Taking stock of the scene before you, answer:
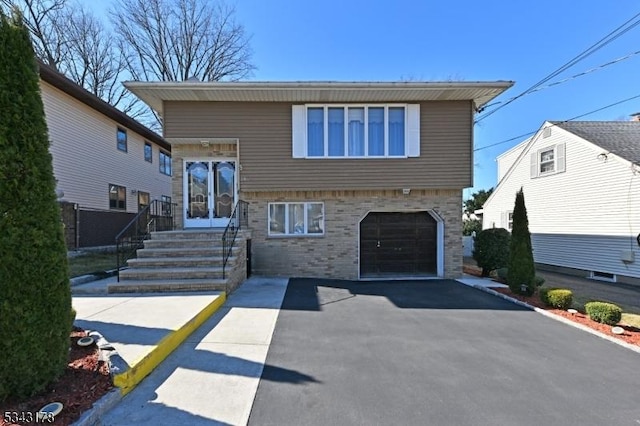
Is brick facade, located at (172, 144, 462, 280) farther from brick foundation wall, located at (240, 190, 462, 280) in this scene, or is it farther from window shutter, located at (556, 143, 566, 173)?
window shutter, located at (556, 143, 566, 173)

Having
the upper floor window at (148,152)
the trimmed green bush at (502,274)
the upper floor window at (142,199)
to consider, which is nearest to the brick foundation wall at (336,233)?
the trimmed green bush at (502,274)

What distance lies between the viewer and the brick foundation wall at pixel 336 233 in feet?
33.8

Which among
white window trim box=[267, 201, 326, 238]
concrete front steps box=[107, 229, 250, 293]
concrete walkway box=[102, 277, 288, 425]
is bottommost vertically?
concrete walkway box=[102, 277, 288, 425]

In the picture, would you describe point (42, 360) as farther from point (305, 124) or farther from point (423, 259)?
point (423, 259)

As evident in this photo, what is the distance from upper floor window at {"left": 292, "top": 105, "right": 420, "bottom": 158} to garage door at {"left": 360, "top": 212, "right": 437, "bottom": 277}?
7.18 ft

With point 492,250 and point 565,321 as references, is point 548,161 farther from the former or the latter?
point 565,321

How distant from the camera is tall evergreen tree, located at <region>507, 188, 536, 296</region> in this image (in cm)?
786

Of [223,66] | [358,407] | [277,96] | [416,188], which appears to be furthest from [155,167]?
[358,407]

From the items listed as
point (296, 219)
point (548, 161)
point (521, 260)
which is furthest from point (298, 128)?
point (548, 161)

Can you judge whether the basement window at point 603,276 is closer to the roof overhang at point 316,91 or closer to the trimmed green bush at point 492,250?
the trimmed green bush at point 492,250

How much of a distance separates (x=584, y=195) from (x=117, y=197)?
65.9ft

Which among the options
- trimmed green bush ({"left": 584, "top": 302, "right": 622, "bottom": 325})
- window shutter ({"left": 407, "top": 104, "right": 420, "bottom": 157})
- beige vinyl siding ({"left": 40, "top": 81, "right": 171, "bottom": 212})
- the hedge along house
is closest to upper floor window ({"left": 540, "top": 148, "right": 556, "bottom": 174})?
the hedge along house

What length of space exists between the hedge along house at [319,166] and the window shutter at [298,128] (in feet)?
0.10

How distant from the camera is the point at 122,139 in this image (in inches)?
641
